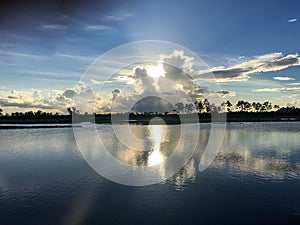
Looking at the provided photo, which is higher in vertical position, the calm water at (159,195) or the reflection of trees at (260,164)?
the reflection of trees at (260,164)

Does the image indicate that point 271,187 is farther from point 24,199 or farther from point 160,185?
point 24,199

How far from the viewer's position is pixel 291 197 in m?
22.3

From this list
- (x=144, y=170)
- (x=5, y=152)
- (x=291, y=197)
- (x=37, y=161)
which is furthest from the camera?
(x=5, y=152)

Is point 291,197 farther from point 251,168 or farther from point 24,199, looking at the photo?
point 24,199

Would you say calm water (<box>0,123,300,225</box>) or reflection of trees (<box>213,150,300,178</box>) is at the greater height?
reflection of trees (<box>213,150,300,178</box>)

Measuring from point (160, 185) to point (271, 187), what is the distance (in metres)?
10.3

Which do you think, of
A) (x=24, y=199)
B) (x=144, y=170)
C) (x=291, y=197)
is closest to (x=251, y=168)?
(x=291, y=197)

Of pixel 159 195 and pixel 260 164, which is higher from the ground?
pixel 260 164

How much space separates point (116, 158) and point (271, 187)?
2238 centimetres

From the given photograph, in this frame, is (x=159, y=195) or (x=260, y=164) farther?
(x=260, y=164)

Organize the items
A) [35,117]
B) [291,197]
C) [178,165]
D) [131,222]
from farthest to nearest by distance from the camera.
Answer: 1. [35,117]
2. [178,165]
3. [291,197]
4. [131,222]

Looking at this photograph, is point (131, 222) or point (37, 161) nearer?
point (131, 222)

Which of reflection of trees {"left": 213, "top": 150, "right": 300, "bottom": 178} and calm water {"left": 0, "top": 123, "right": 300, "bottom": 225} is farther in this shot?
reflection of trees {"left": 213, "top": 150, "right": 300, "bottom": 178}

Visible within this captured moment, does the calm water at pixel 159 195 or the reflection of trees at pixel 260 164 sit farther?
the reflection of trees at pixel 260 164
